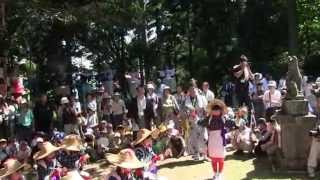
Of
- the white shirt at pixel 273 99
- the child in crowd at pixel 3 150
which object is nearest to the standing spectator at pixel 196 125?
the white shirt at pixel 273 99

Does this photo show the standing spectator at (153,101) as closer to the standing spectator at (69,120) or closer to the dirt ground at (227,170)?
the dirt ground at (227,170)

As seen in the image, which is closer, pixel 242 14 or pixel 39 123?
→ pixel 39 123

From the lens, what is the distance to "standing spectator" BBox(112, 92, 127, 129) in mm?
18656

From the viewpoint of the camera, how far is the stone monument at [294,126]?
14039 millimetres

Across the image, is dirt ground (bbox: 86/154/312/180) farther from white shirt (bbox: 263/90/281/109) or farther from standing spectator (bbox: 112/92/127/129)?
standing spectator (bbox: 112/92/127/129)

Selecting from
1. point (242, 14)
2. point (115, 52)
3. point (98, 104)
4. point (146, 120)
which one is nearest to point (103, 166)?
point (146, 120)

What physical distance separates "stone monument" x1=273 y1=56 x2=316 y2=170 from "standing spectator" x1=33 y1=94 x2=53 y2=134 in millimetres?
6525

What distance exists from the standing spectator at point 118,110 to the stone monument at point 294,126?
5578 millimetres

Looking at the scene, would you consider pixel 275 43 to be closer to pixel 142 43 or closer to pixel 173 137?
pixel 142 43

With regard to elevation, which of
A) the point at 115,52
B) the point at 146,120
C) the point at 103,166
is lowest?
the point at 103,166

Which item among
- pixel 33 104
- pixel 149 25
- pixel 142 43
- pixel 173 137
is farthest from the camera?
pixel 149 25

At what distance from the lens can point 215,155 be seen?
1341cm

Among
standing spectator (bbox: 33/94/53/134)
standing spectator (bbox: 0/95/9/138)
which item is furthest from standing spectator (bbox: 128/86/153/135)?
standing spectator (bbox: 0/95/9/138)

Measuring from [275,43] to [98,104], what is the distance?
632 inches
